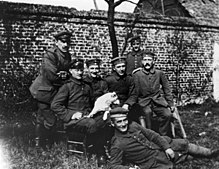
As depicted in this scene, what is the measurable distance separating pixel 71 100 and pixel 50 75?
0.68 m

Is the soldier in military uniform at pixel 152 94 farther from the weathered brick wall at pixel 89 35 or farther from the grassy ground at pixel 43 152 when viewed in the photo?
the weathered brick wall at pixel 89 35

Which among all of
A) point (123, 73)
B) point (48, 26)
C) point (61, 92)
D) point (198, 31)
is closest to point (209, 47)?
point (198, 31)

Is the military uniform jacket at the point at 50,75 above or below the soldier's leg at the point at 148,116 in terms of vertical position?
above

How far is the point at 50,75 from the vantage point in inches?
210

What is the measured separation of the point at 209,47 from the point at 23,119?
25.2ft

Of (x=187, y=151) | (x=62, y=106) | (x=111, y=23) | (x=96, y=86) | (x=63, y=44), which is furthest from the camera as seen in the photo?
(x=111, y=23)

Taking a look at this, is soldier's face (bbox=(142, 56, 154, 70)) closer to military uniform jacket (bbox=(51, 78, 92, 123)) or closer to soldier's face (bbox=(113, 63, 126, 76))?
soldier's face (bbox=(113, 63, 126, 76))

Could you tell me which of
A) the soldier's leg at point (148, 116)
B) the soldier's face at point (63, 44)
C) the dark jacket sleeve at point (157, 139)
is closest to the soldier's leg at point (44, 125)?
the soldier's face at point (63, 44)

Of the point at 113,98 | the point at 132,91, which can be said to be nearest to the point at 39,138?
the point at 113,98

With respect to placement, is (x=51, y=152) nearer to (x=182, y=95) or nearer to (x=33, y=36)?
(x=33, y=36)

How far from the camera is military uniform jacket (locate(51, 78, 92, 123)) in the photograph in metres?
4.83

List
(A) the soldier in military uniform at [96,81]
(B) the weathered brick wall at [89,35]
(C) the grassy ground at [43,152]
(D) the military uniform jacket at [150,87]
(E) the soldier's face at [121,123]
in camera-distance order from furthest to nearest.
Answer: (B) the weathered brick wall at [89,35] < (D) the military uniform jacket at [150,87] < (A) the soldier in military uniform at [96,81] < (C) the grassy ground at [43,152] < (E) the soldier's face at [121,123]

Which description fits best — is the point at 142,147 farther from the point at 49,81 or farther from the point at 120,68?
the point at 49,81

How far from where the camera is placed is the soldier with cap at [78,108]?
4.64m
